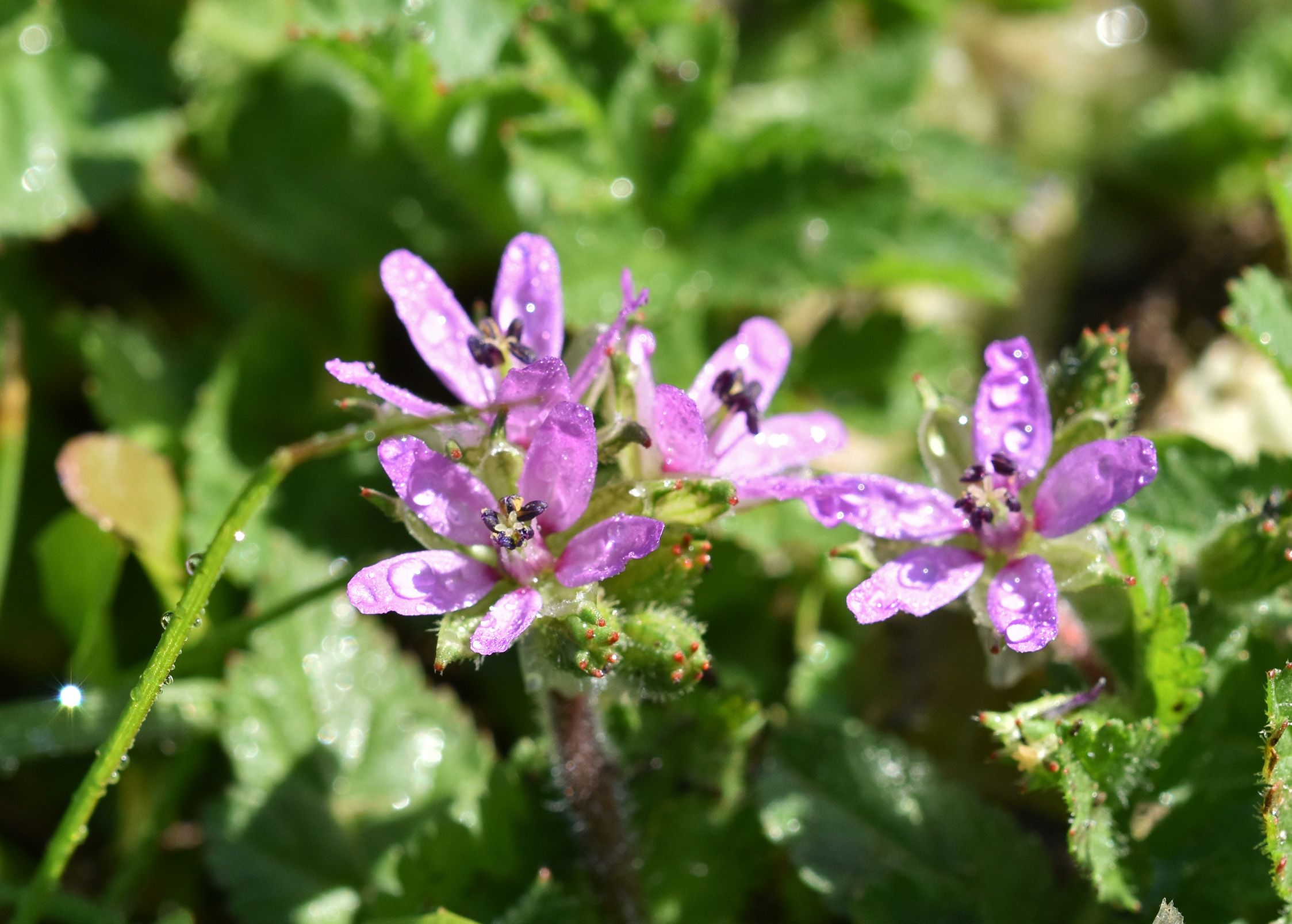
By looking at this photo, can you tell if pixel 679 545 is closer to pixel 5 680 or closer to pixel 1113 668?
pixel 1113 668

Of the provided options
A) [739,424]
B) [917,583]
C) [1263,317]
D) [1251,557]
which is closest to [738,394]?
[739,424]

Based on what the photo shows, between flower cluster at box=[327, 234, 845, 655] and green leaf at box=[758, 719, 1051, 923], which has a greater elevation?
flower cluster at box=[327, 234, 845, 655]

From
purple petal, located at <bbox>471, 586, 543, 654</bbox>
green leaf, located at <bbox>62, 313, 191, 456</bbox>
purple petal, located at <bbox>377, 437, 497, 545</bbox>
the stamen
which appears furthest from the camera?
green leaf, located at <bbox>62, 313, 191, 456</bbox>

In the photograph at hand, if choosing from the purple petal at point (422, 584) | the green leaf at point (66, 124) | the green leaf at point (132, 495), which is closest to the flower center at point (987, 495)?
the purple petal at point (422, 584)

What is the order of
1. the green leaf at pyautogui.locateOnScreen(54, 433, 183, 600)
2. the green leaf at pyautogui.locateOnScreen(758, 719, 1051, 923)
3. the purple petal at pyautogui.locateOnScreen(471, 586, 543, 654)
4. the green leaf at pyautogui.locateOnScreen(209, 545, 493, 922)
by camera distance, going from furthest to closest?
1. the green leaf at pyautogui.locateOnScreen(54, 433, 183, 600)
2. the green leaf at pyautogui.locateOnScreen(209, 545, 493, 922)
3. the green leaf at pyautogui.locateOnScreen(758, 719, 1051, 923)
4. the purple petal at pyautogui.locateOnScreen(471, 586, 543, 654)

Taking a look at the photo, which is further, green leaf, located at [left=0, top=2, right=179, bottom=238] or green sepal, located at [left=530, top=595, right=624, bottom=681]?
green leaf, located at [left=0, top=2, right=179, bottom=238]

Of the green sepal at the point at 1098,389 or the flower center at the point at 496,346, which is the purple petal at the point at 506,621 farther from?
the green sepal at the point at 1098,389

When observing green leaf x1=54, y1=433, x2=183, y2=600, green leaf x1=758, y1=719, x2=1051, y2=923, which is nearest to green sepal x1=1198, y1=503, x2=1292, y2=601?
green leaf x1=758, y1=719, x2=1051, y2=923

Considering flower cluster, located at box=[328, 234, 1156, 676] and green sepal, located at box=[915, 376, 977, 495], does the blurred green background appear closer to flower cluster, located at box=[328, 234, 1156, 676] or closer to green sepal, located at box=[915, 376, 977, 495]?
flower cluster, located at box=[328, 234, 1156, 676]
